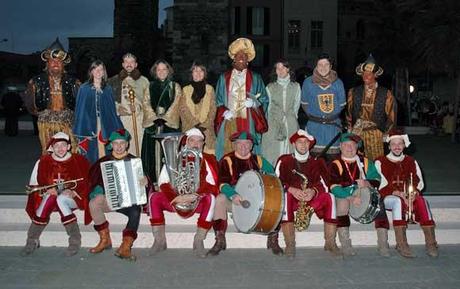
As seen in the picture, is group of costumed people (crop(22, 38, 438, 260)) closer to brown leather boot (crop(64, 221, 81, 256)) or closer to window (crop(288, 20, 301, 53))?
brown leather boot (crop(64, 221, 81, 256))

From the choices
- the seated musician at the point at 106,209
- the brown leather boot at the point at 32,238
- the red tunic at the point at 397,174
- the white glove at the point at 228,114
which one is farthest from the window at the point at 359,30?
the brown leather boot at the point at 32,238

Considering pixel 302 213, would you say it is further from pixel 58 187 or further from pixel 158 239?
pixel 58 187

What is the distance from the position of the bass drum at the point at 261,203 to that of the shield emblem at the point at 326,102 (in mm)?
1752

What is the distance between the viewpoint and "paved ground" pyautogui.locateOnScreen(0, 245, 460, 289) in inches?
199

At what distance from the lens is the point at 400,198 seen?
607cm

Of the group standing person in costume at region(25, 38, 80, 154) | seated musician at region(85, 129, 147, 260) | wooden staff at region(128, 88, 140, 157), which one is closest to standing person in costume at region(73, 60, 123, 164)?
standing person in costume at region(25, 38, 80, 154)

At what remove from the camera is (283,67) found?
7105 millimetres

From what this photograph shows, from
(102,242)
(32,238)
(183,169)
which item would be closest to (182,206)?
(183,169)

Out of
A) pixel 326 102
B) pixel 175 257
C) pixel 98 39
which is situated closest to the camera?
pixel 175 257

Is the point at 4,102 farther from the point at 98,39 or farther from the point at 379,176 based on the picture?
the point at 98,39

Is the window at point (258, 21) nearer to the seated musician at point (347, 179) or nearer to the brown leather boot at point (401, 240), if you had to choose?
the seated musician at point (347, 179)

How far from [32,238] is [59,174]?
2.17 feet

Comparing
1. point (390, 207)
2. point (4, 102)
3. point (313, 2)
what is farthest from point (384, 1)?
point (390, 207)

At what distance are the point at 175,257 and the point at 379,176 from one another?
2.19m
